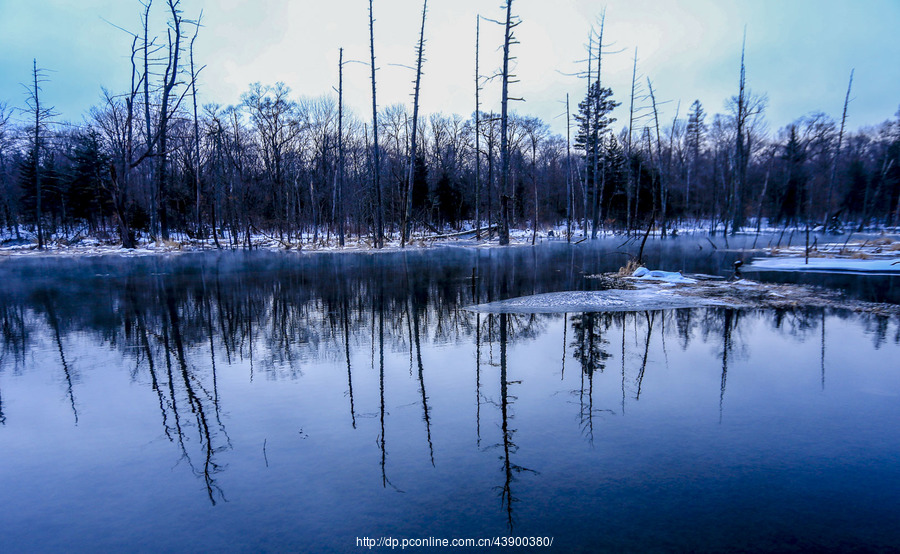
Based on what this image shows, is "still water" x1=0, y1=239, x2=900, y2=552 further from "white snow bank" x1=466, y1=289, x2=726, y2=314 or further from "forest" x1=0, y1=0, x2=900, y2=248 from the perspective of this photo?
"forest" x1=0, y1=0, x2=900, y2=248

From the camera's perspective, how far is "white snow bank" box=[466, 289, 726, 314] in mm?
9748

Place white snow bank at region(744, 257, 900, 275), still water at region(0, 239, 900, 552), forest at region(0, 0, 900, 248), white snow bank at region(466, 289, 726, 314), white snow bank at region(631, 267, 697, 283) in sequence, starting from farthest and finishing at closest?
forest at region(0, 0, 900, 248)
white snow bank at region(744, 257, 900, 275)
white snow bank at region(631, 267, 697, 283)
white snow bank at region(466, 289, 726, 314)
still water at region(0, 239, 900, 552)

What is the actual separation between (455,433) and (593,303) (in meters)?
6.66

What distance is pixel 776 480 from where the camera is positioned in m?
3.39

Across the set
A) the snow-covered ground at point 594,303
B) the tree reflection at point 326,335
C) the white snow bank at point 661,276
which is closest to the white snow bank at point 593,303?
the snow-covered ground at point 594,303

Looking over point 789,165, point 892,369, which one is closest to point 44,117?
point 892,369

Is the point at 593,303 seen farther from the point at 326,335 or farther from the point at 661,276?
the point at 326,335

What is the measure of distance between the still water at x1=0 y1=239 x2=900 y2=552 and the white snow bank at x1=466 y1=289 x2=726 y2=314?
96 centimetres

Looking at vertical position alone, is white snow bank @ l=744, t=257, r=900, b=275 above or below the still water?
above

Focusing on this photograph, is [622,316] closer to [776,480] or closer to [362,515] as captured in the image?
[776,480]

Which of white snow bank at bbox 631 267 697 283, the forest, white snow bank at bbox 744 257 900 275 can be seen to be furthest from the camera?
the forest

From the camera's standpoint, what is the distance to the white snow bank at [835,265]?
1617 centimetres

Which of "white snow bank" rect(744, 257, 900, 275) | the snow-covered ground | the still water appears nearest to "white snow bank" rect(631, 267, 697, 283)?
the snow-covered ground

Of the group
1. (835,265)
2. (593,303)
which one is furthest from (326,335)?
(835,265)
